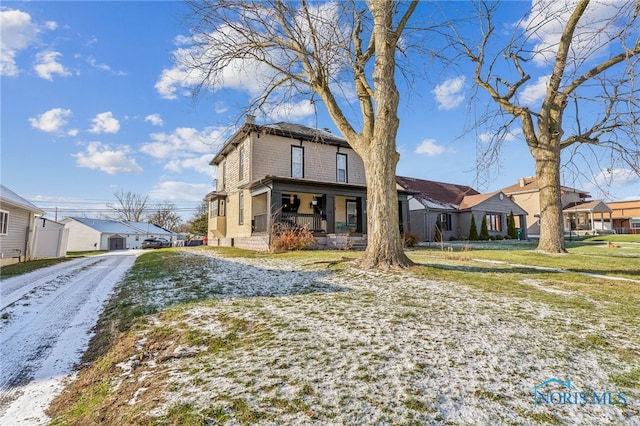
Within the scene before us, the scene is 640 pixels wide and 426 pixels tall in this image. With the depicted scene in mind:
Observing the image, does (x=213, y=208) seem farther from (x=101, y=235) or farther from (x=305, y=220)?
(x=101, y=235)

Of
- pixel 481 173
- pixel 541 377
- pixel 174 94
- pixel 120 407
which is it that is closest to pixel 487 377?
pixel 541 377

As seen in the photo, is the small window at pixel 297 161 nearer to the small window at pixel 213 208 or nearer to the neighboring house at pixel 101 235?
the small window at pixel 213 208

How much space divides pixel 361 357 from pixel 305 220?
43.2 feet

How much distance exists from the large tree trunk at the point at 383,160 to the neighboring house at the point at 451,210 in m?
16.5

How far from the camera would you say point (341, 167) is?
1947cm

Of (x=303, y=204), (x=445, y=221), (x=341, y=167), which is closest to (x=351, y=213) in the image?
(x=341, y=167)

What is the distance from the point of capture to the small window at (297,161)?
59.0ft

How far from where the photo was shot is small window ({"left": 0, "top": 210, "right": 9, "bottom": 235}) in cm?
1299

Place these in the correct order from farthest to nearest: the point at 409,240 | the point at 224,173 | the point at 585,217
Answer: the point at 585,217
the point at 224,173
the point at 409,240

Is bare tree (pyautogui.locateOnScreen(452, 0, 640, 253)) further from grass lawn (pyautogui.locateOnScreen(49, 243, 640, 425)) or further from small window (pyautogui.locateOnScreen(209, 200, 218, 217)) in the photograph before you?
small window (pyautogui.locateOnScreen(209, 200, 218, 217))

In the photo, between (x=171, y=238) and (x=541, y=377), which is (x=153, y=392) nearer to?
(x=541, y=377)

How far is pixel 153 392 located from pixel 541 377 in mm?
2826

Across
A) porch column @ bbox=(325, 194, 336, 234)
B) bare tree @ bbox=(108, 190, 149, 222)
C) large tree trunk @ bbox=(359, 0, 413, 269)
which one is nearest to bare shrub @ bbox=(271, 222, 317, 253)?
porch column @ bbox=(325, 194, 336, 234)

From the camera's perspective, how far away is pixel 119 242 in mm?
45062
